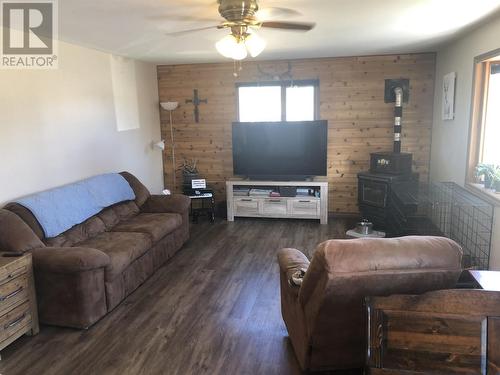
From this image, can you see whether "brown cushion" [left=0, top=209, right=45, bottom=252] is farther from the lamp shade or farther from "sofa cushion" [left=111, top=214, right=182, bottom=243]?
the lamp shade

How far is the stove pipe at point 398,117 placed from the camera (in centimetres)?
552

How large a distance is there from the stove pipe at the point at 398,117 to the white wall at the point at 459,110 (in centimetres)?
48

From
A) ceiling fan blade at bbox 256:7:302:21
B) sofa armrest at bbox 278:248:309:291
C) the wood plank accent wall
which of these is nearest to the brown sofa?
sofa armrest at bbox 278:248:309:291

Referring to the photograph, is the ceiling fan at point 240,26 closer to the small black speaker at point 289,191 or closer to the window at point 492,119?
the window at point 492,119

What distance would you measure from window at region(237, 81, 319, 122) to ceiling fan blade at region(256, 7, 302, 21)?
2.65 m

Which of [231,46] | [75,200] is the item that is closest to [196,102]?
[75,200]

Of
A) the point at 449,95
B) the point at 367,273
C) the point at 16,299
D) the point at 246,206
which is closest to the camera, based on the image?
the point at 367,273

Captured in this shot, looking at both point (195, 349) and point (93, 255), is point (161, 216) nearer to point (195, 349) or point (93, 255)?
point (93, 255)

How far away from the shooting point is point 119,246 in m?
3.57

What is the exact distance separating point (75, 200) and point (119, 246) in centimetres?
75

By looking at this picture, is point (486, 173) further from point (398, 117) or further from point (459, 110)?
point (398, 117)

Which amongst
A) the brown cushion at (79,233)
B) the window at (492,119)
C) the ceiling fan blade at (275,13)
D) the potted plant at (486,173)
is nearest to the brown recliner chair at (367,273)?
the ceiling fan blade at (275,13)

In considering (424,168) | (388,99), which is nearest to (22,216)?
(388,99)

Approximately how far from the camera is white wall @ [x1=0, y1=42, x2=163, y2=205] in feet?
11.7
